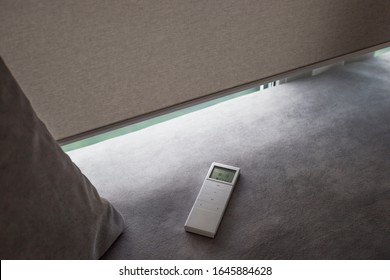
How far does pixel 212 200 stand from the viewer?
3.14 feet

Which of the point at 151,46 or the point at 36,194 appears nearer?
the point at 36,194

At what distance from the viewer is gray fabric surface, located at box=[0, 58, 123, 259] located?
0.63 meters

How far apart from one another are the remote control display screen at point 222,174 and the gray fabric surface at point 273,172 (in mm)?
35

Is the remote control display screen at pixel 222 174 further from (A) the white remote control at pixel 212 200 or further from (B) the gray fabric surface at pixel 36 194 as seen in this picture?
(B) the gray fabric surface at pixel 36 194

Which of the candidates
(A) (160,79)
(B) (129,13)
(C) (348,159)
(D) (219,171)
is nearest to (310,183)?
(C) (348,159)

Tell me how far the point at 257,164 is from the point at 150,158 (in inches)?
12.9

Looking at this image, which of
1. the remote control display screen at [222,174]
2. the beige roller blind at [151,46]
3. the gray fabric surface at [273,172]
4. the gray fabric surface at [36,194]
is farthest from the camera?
the remote control display screen at [222,174]

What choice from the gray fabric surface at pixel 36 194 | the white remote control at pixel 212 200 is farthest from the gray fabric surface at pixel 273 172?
the gray fabric surface at pixel 36 194

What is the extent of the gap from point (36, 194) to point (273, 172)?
0.64 metres

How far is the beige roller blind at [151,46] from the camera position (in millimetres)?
736

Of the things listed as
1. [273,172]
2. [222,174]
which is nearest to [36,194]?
[222,174]

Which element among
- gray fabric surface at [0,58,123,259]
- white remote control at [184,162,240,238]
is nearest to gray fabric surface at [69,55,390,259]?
white remote control at [184,162,240,238]

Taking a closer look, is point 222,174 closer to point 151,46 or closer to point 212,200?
point 212,200

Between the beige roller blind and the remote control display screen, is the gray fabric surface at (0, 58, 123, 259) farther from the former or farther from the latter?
the remote control display screen
